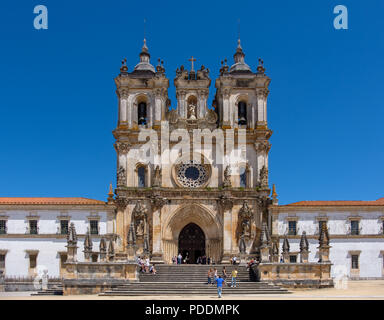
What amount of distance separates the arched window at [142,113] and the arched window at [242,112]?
8.68 m

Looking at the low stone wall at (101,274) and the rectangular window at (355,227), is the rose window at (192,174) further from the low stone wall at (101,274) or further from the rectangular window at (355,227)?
the low stone wall at (101,274)

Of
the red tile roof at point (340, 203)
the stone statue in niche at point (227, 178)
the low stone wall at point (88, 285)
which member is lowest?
the low stone wall at point (88, 285)

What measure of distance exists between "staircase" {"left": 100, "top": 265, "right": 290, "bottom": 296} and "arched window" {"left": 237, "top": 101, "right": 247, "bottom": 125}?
612 inches

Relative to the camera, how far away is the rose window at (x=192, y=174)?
48.9 m

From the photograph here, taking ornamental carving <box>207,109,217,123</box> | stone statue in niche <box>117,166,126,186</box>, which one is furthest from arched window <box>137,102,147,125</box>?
ornamental carving <box>207,109,217,123</box>

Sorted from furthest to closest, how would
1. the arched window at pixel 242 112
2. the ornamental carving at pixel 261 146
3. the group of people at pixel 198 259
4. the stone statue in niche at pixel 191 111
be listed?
the arched window at pixel 242 112, the stone statue in niche at pixel 191 111, the ornamental carving at pixel 261 146, the group of people at pixel 198 259

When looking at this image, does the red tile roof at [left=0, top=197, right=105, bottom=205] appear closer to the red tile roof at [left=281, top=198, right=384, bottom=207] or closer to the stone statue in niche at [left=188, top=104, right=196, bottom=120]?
the stone statue in niche at [left=188, top=104, right=196, bottom=120]

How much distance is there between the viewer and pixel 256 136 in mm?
49281

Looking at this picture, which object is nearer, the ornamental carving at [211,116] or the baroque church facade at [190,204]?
the baroque church facade at [190,204]

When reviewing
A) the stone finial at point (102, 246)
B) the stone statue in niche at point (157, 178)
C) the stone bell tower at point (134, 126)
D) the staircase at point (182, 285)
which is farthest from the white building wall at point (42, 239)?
the staircase at point (182, 285)

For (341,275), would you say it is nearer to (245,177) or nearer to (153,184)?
(245,177)

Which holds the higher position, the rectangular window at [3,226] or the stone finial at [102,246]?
the rectangular window at [3,226]
